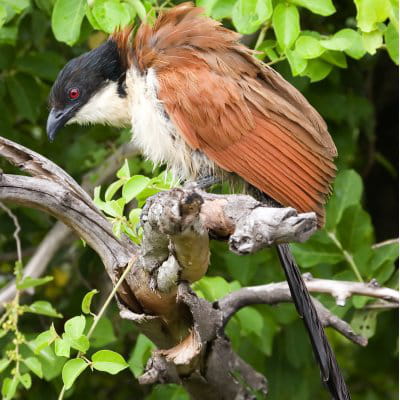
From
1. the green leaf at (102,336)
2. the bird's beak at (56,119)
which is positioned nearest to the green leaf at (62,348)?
the green leaf at (102,336)

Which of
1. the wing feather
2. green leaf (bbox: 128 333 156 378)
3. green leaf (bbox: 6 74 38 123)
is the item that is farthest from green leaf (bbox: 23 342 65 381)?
green leaf (bbox: 6 74 38 123)

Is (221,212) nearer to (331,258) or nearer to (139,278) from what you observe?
(139,278)

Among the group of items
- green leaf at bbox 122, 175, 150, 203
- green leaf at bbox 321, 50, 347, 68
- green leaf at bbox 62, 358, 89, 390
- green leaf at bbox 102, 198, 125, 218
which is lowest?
green leaf at bbox 62, 358, 89, 390

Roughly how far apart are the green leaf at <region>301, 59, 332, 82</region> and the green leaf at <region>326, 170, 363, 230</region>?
1.59 ft

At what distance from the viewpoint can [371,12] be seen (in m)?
2.27

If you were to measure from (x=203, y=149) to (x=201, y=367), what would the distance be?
62 cm

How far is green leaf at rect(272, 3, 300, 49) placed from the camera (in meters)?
2.58

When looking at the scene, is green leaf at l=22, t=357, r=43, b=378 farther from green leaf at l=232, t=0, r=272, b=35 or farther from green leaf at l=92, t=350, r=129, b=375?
green leaf at l=232, t=0, r=272, b=35

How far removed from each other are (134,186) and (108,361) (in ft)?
1.47

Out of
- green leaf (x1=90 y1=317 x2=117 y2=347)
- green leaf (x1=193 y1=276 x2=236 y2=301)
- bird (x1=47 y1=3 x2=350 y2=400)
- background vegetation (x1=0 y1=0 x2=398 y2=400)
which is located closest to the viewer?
bird (x1=47 y1=3 x2=350 y2=400)

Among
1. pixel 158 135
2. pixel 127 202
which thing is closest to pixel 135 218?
pixel 127 202

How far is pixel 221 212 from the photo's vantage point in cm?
190

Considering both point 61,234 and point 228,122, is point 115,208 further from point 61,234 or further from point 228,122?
point 61,234

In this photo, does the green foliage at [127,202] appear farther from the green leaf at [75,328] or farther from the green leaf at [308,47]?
the green leaf at [308,47]
